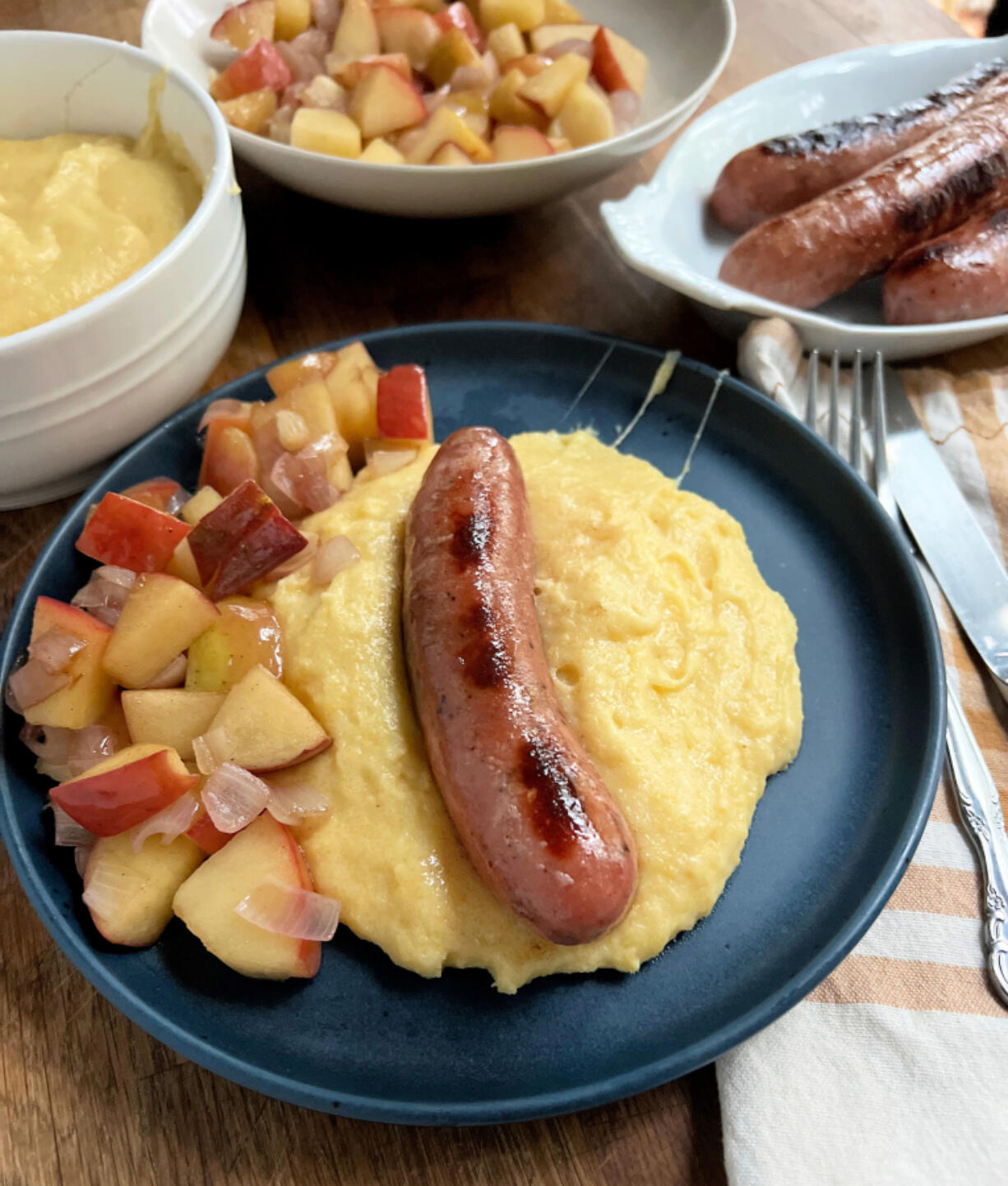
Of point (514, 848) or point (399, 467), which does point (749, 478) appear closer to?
point (399, 467)

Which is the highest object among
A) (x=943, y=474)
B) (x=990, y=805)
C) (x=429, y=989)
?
(x=943, y=474)

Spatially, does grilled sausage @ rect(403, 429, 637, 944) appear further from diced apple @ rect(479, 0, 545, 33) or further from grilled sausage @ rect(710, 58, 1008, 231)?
diced apple @ rect(479, 0, 545, 33)

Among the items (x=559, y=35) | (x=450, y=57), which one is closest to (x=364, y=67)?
(x=450, y=57)

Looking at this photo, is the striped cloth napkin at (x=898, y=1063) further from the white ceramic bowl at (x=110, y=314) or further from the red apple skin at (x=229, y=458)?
the white ceramic bowl at (x=110, y=314)

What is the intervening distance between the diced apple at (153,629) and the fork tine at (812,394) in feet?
4.44

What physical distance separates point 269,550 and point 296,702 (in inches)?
12.9

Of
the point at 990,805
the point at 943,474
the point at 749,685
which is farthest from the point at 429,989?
the point at 943,474

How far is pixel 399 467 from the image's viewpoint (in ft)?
6.73

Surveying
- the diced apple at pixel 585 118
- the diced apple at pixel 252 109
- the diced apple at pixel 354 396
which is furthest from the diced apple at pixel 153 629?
the diced apple at pixel 585 118

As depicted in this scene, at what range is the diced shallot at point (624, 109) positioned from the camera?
260 cm

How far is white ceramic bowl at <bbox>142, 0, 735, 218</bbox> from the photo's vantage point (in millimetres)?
2252

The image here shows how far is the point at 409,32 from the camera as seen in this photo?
2564 millimetres

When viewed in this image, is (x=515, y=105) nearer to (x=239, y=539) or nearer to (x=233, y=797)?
(x=239, y=539)

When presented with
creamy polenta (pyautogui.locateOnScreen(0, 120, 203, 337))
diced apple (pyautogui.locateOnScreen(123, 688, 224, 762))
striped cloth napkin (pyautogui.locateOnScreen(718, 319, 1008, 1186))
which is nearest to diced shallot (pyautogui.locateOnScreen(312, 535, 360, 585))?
diced apple (pyautogui.locateOnScreen(123, 688, 224, 762))
